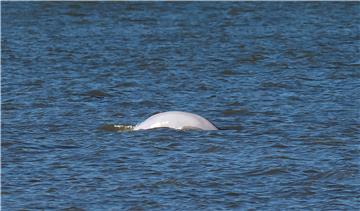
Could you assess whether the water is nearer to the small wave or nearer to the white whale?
the small wave

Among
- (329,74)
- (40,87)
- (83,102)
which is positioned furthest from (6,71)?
(329,74)

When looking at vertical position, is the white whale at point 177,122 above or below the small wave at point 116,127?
above

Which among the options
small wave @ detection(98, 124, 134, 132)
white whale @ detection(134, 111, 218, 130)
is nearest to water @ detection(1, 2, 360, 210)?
small wave @ detection(98, 124, 134, 132)

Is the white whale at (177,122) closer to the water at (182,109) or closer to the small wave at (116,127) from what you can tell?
the water at (182,109)

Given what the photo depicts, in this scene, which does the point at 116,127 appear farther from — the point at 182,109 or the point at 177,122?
the point at 182,109

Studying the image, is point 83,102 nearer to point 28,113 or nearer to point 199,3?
point 28,113

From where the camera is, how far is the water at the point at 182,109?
16812 millimetres

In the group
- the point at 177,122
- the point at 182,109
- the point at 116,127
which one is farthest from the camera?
the point at 182,109

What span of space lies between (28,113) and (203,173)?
268 inches

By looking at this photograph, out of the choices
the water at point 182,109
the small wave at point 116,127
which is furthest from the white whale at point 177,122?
the small wave at point 116,127

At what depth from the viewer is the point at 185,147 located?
1995cm

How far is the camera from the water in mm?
16812

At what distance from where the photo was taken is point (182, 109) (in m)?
25.0

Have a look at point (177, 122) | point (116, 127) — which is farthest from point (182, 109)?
point (177, 122)
